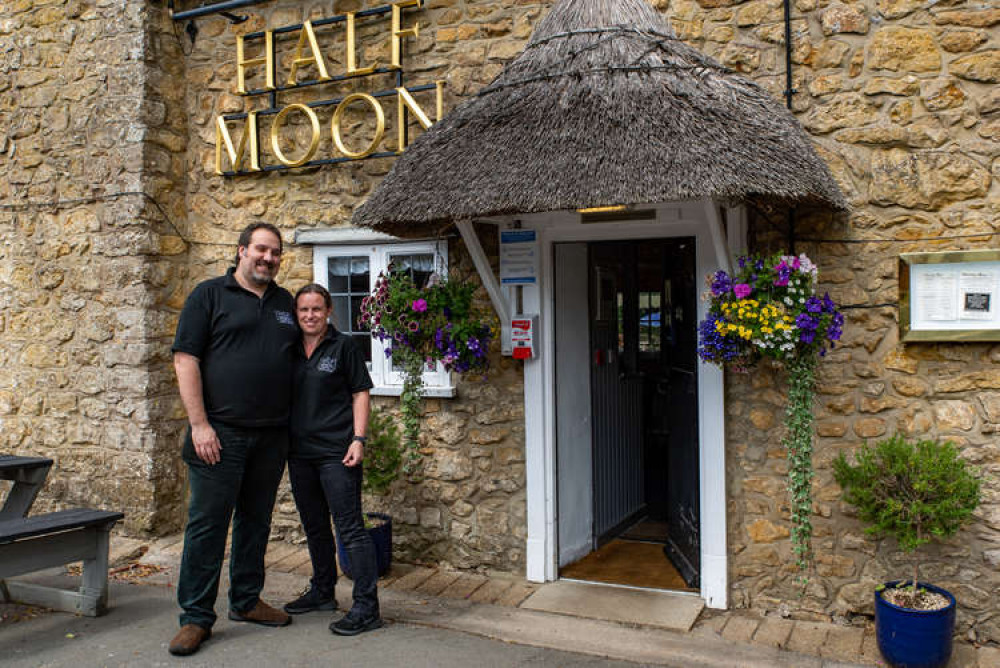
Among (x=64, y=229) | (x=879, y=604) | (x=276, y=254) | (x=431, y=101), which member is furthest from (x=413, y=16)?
(x=879, y=604)

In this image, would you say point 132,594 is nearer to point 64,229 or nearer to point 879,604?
point 64,229

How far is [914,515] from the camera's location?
156 inches

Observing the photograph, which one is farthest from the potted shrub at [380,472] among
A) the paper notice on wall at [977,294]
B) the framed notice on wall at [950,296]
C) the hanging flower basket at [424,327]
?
the paper notice on wall at [977,294]

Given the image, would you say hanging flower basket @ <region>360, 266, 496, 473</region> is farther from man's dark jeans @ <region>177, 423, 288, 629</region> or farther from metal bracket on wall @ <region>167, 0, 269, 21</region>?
metal bracket on wall @ <region>167, 0, 269, 21</region>

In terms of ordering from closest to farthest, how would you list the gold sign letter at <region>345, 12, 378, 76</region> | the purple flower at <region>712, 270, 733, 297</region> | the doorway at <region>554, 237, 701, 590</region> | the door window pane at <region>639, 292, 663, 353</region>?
the purple flower at <region>712, 270, 733, 297</region>
the doorway at <region>554, 237, 701, 590</region>
the gold sign letter at <region>345, 12, 378, 76</region>
the door window pane at <region>639, 292, 663, 353</region>

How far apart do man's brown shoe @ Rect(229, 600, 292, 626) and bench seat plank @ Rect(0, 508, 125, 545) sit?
0.88m

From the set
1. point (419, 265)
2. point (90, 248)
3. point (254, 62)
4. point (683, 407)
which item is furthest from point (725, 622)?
point (90, 248)

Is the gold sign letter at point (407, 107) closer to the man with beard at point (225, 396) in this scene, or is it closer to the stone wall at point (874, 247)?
the man with beard at point (225, 396)

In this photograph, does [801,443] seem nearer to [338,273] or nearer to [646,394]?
[646,394]

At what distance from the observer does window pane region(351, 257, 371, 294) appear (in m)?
5.86

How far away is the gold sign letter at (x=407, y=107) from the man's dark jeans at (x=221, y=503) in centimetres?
209

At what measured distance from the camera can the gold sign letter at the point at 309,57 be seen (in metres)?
5.66

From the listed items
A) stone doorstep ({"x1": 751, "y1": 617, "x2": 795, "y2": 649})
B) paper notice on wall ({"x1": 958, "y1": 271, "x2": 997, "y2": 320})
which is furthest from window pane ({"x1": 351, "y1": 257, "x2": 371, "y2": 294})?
paper notice on wall ({"x1": 958, "y1": 271, "x2": 997, "y2": 320})

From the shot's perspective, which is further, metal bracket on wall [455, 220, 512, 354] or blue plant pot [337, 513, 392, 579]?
blue plant pot [337, 513, 392, 579]
